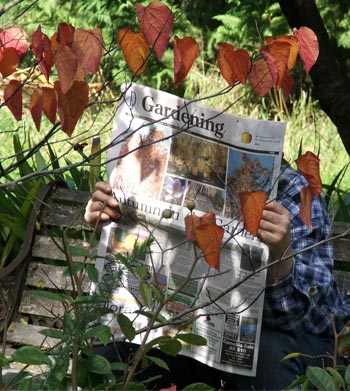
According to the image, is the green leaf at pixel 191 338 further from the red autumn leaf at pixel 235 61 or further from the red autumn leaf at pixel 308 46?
the red autumn leaf at pixel 308 46

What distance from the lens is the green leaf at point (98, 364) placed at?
5.75 ft

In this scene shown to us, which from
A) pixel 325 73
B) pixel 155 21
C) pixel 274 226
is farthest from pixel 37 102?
pixel 325 73

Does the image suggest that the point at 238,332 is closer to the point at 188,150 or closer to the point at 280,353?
the point at 280,353

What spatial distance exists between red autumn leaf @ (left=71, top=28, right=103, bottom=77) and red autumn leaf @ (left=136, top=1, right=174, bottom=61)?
0.10 m

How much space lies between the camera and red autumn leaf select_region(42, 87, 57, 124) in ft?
5.93

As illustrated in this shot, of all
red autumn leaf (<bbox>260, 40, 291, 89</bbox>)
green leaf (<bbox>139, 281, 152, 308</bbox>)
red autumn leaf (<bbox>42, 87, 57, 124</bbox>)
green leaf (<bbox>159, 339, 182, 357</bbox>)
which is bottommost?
green leaf (<bbox>159, 339, 182, 357</bbox>)

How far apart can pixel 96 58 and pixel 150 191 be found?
0.60 metres

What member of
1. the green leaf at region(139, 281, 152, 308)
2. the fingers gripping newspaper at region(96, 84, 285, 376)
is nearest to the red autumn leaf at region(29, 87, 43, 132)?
the green leaf at region(139, 281, 152, 308)

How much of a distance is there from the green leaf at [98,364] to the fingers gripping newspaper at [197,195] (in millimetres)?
501

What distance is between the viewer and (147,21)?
1.83 m

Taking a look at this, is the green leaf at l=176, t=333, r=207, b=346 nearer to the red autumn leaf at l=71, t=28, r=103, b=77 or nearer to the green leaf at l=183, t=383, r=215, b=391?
the green leaf at l=183, t=383, r=215, b=391

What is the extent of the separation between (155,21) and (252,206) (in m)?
0.42

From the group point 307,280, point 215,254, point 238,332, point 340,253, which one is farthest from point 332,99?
point 215,254

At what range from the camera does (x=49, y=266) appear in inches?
123
